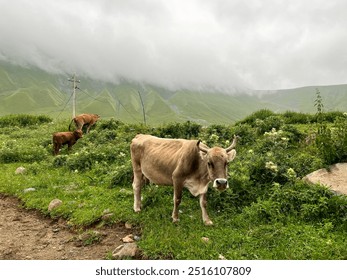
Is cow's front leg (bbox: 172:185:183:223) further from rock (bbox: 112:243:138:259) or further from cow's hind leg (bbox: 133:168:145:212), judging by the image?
rock (bbox: 112:243:138:259)

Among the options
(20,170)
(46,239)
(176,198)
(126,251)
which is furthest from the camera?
(20,170)

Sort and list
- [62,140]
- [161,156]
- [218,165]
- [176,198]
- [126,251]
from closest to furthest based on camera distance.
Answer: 1. [126,251]
2. [218,165]
3. [176,198]
4. [161,156]
5. [62,140]

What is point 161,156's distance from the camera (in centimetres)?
917

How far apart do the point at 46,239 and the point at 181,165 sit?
430cm

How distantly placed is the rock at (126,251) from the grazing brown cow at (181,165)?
165cm

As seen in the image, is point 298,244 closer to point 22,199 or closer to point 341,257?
point 341,257

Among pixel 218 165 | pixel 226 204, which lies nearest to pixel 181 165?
pixel 218 165

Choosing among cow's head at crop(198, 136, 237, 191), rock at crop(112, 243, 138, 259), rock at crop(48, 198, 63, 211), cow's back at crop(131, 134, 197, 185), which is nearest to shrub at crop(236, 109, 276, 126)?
cow's back at crop(131, 134, 197, 185)

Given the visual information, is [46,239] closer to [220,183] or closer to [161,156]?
[161,156]

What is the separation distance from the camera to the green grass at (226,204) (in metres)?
7.16

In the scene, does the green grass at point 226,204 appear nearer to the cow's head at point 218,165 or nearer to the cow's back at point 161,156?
the cow's back at point 161,156

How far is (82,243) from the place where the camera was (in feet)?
26.8
